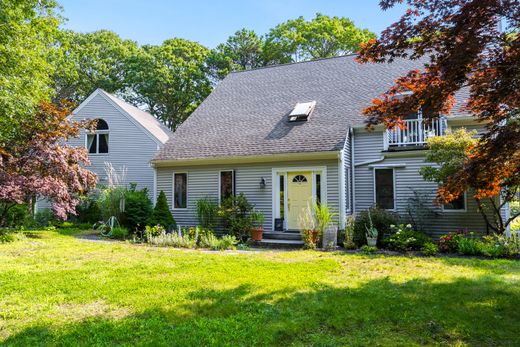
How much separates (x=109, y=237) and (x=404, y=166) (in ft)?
32.5

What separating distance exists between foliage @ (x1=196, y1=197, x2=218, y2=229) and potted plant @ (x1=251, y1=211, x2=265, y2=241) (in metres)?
1.44

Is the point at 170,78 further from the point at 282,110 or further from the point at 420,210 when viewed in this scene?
the point at 420,210

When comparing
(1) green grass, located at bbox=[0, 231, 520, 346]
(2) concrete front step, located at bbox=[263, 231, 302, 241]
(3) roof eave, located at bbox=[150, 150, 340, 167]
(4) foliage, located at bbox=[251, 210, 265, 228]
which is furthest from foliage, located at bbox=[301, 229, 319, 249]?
(3) roof eave, located at bbox=[150, 150, 340, 167]

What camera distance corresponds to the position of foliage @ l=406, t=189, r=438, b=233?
10938 mm

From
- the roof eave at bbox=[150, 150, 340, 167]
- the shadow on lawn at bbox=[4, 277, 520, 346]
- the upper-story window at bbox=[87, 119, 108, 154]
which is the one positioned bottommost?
the shadow on lawn at bbox=[4, 277, 520, 346]

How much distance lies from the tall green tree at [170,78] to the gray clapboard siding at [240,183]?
657 inches

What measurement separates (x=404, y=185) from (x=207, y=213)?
6603mm

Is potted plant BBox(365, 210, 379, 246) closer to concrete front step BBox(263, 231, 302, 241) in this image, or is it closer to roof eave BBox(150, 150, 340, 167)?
concrete front step BBox(263, 231, 302, 241)

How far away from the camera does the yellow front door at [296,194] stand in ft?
39.0

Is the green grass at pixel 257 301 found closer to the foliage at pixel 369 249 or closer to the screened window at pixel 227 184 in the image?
the foliage at pixel 369 249

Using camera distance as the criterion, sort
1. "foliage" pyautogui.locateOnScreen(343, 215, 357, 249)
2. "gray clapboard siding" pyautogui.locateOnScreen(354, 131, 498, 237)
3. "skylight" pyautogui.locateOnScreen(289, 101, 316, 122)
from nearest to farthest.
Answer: "foliage" pyautogui.locateOnScreen(343, 215, 357, 249) < "gray clapboard siding" pyautogui.locateOnScreen(354, 131, 498, 237) < "skylight" pyautogui.locateOnScreen(289, 101, 316, 122)

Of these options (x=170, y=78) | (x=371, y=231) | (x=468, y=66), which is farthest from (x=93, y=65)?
(x=468, y=66)

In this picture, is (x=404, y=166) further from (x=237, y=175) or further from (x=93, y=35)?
(x=93, y=35)

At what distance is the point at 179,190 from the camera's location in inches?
543
